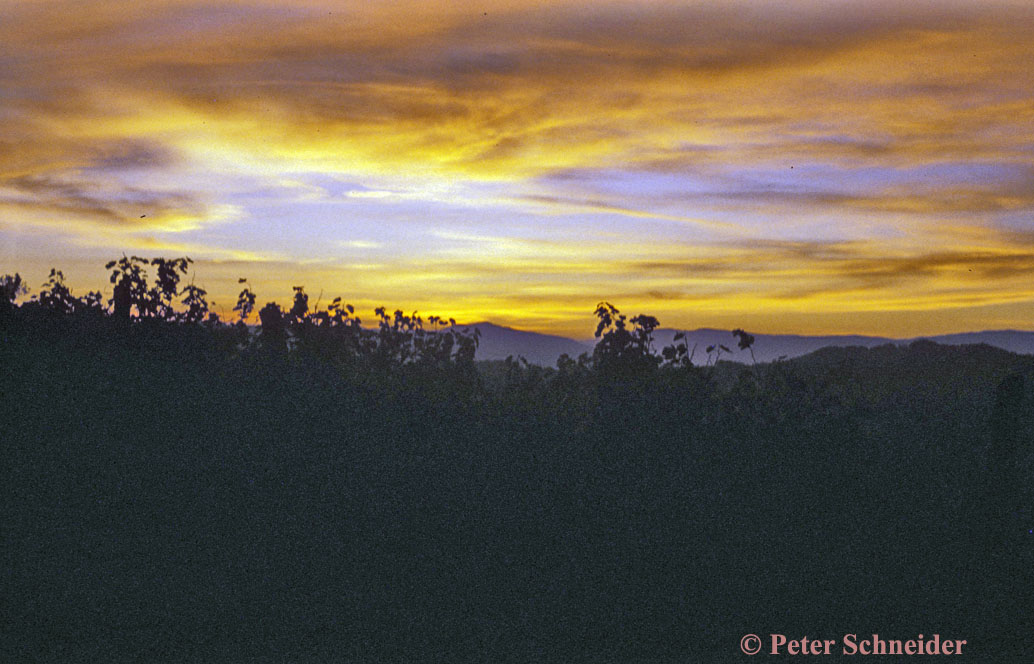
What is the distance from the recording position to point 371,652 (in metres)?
8.11

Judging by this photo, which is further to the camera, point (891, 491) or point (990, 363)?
point (990, 363)

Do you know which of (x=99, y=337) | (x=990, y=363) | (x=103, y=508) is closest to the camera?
(x=103, y=508)

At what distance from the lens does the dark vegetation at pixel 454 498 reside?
855 cm

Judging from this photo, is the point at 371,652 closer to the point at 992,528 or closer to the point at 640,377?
the point at 640,377

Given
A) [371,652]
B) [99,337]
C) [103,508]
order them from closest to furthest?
[371,652] < [103,508] < [99,337]

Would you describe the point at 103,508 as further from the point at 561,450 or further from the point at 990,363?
the point at 990,363

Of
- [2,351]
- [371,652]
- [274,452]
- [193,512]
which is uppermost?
[2,351]

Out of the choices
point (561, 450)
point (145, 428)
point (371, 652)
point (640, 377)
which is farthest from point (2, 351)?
point (640, 377)

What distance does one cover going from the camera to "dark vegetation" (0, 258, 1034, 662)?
8547 millimetres

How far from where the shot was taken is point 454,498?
927 cm

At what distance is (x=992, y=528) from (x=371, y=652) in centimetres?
617

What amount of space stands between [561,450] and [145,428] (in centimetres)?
414

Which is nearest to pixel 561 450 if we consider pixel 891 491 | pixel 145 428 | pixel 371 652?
pixel 371 652

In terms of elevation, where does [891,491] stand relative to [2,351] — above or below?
below
